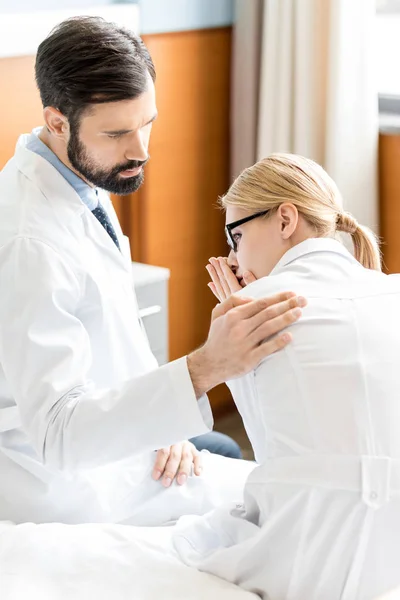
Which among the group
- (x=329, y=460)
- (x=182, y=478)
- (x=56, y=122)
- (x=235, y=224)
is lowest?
(x=182, y=478)

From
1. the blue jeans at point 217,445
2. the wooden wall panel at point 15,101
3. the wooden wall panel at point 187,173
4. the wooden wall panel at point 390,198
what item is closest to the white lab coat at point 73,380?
the blue jeans at point 217,445

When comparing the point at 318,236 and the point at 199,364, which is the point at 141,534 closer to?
the point at 199,364

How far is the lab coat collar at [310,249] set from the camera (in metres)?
1.57

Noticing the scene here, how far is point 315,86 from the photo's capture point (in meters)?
3.40

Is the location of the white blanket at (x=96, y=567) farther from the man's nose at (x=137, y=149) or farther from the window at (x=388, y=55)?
the window at (x=388, y=55)

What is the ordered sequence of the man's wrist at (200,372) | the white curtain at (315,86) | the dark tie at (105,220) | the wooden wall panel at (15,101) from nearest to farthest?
the man's wrist at (200,372) → the dark tie at (105,220) → the wooden wall panel at (15,101) → the white curtain at (315,86)

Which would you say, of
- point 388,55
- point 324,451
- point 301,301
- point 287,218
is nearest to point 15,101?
point 388,55

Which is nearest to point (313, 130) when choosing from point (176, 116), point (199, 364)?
point (176, 116)

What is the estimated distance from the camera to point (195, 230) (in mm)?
3686

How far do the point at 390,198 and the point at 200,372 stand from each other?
206 cm

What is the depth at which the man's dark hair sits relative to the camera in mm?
1727

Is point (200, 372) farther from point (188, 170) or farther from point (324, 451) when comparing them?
point (188, 170)

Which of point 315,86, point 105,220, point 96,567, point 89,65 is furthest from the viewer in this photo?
point 315,86

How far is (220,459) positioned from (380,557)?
0.71 metres
